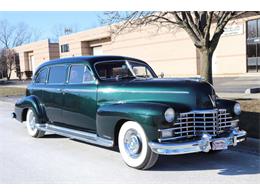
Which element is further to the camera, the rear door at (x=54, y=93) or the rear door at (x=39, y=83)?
the rear door at (x=39, y=83)

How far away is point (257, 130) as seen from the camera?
303 inches

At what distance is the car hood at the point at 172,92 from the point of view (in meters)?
5.77

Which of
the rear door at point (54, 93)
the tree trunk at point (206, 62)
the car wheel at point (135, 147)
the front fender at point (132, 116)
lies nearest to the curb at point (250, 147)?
the car wheel at point (135, 147)

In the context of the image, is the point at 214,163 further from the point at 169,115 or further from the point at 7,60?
the point at 7,60

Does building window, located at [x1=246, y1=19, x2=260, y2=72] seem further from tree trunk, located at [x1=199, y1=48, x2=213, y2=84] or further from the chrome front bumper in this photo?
the chrome front bumper

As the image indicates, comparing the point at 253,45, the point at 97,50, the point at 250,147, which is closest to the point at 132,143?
the point at 250,147

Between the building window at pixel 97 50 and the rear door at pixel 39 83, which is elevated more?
the building window at pixel 97 50

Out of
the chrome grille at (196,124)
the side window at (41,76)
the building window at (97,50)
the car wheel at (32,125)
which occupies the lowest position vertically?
the car wheel at (32,125)

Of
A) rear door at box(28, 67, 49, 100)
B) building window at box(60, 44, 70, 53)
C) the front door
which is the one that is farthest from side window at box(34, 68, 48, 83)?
building window at box(60, 44, 70, 53)

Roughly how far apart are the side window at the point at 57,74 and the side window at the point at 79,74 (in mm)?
307

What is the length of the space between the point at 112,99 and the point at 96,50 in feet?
162

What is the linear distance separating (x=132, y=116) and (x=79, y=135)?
170cm

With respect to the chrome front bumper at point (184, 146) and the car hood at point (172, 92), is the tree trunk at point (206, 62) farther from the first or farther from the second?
the chrome front bumper at point (184, 146)

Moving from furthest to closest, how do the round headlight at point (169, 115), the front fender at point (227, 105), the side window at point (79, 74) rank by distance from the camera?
the side window at point (79, 74) → the front fender at point (227, 105) → the round headlight at point (169, 115)
